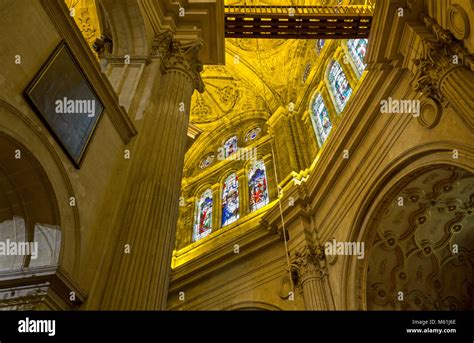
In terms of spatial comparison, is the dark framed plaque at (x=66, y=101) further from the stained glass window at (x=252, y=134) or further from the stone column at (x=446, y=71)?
the stained glass window at (x=252, y=134)

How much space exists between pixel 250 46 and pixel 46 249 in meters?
15.8

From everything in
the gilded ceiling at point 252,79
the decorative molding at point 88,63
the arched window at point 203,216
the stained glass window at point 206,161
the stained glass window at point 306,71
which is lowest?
the decorative molding at point 88,63

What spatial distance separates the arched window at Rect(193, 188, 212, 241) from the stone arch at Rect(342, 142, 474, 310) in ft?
22.5

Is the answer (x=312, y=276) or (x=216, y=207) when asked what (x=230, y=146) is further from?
(x=312, y=276)

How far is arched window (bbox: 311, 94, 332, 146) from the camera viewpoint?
13216 millimetres

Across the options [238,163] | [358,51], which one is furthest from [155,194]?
[238,163]

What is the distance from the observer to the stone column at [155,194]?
452cm

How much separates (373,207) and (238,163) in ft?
27.7

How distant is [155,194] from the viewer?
548cm

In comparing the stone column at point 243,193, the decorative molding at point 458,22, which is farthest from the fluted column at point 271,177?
the decorative molding at point 458,22

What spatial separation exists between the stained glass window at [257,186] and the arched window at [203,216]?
195 centimetres

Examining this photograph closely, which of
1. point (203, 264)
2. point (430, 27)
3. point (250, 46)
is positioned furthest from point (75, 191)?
point (250, 46)

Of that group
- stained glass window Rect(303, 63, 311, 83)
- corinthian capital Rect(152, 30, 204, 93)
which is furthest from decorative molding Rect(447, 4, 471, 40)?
stained glass window Rect(303, 63, 311, 83)
